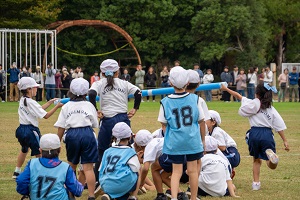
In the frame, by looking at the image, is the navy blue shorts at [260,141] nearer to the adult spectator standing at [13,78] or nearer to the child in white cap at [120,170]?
the child in white cap at [120,170]

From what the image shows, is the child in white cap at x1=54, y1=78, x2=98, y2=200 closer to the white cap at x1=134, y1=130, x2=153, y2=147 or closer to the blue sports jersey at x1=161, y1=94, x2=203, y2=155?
the white cap at x1=134, y1=130, x2=153, y2=147

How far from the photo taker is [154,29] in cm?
4794

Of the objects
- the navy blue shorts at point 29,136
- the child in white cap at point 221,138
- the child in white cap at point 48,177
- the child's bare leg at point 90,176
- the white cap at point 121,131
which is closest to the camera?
the child in white cap at point 48,177

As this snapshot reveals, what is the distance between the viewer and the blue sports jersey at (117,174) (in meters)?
9.30

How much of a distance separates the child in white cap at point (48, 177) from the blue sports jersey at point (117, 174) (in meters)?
1.05

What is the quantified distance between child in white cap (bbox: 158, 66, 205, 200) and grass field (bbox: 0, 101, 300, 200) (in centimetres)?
126

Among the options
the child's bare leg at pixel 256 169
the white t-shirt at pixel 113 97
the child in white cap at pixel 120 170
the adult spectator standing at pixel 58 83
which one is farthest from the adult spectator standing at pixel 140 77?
the child in white cap at pixel 120 170

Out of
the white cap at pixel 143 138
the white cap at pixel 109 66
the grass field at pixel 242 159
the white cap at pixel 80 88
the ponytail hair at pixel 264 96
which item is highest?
the white cap at pixel 109 66

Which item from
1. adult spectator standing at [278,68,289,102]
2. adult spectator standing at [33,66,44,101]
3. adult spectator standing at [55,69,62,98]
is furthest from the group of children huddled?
adult spectator standing at [278,68,289,102]

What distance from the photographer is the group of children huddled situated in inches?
327

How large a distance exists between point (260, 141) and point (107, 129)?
2252mm

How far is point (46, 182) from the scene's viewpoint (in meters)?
8.18

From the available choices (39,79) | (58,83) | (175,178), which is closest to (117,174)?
(175,178)

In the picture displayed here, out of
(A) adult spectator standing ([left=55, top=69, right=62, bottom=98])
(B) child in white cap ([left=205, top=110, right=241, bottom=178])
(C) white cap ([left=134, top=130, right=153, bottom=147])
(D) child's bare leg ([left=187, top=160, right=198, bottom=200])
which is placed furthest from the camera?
(A) adult spectator standing ([left=55, top=69, right=62, bottom=98])
